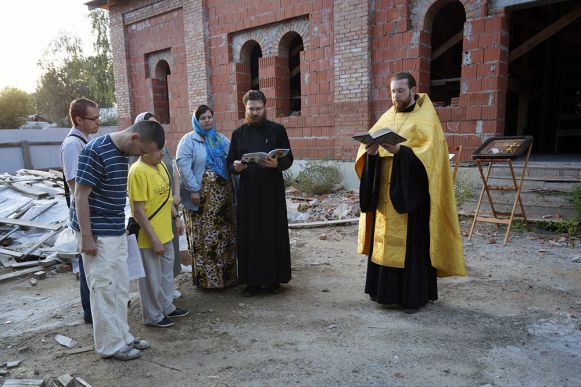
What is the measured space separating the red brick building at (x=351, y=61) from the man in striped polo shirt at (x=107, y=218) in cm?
652

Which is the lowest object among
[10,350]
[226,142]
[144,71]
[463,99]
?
[10,350]

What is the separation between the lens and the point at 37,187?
9023mm

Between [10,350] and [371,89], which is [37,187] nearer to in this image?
[10,350]

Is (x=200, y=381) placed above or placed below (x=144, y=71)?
below

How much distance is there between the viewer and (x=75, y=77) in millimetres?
34062

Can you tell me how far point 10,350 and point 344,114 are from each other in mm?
7407

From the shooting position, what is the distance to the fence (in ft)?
56.8

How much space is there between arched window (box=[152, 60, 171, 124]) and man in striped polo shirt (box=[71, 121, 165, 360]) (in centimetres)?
1109

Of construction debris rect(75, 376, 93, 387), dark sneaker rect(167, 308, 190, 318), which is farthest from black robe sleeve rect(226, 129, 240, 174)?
construction debris rect(75, 376, 93, 387)

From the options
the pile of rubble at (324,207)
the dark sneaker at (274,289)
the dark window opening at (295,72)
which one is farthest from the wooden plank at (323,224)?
the dark window opening at (295,72)

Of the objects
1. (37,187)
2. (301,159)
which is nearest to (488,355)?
(301,159)

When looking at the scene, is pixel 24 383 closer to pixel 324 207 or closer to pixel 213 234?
pixel 213 234

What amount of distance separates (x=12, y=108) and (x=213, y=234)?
111 feet

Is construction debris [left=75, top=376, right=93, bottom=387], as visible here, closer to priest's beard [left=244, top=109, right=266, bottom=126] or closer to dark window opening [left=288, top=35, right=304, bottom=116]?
priest's beard [left=244, top=109, right=266, bottom=126]
